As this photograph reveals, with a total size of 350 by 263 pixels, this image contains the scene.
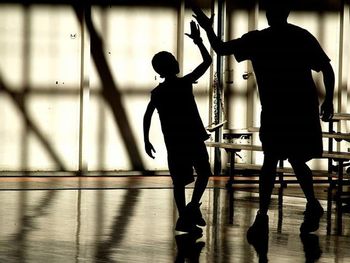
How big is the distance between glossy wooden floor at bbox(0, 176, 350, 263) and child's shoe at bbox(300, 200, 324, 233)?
97 mm

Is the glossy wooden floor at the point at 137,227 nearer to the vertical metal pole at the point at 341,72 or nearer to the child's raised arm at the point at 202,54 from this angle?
the child's raised arm at the point at 202,54

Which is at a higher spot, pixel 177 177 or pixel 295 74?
pixel 295 74

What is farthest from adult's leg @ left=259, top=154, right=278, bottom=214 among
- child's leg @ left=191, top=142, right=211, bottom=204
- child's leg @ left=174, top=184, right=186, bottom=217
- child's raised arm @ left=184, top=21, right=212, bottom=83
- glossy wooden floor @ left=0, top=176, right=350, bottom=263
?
child's raised arm @ left=184, top=21, right=212, bottom=83

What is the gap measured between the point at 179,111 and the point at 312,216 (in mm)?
1214

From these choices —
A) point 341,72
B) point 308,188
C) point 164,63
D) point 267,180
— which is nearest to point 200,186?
point 267,180

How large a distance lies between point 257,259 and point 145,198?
436cm

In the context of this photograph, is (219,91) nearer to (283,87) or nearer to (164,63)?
(164,63)

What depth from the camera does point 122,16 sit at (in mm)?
13891

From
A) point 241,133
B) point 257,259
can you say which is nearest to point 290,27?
point 257,259

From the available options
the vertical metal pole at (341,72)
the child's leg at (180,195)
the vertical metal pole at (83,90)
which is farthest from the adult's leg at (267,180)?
the vertical metal pole at (341,72)

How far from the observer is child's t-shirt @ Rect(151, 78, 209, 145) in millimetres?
7844

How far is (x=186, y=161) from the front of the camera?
7875 millimetres

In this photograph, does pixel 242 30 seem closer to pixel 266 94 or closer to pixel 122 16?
pixel 122 16

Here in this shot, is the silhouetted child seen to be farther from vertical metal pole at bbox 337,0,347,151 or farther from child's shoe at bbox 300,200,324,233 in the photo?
vertical metal pole at bbox 337,0,347,151
